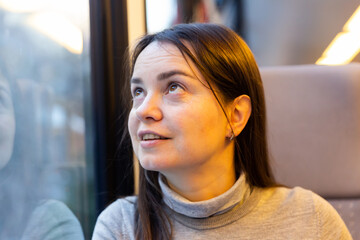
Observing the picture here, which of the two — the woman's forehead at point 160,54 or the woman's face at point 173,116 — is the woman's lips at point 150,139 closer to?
the woman's face at point 173,116

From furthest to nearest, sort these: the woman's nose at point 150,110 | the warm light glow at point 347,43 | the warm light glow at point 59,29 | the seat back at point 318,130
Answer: the warm light glow at point 347,43 → the seat back at point 318,130 → the warm light glow at point 59,29 → the woman's nose at point 150,110

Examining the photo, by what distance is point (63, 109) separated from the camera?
1.38 meters

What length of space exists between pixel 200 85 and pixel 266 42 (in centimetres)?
281

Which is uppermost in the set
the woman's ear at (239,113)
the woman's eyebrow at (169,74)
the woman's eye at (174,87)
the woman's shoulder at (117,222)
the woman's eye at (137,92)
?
the woman's eyebrow at (169,74)

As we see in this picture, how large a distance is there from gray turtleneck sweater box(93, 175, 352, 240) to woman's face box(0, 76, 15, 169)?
31cm

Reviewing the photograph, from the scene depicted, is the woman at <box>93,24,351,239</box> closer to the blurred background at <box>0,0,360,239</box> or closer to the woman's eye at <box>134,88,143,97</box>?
the woman's eye at <box>134,88,143,97</box>

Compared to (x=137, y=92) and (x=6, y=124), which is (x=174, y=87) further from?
(x=6, y=124)

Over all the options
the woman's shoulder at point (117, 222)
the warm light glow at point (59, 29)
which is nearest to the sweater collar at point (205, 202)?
the woman's shoulder at point (117, 222)

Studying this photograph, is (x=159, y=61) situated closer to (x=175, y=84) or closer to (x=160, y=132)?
(x=175, y=84)

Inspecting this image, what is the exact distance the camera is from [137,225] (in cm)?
110

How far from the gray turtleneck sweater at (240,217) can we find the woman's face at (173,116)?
0.12 metres

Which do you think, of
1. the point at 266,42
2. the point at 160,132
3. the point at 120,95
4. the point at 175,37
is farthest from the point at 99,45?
the point at 266,42

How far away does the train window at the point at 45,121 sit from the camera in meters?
1.13

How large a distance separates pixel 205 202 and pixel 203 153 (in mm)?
135
